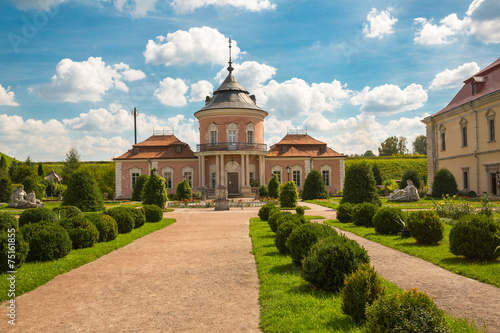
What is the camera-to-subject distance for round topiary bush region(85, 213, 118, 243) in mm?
11508

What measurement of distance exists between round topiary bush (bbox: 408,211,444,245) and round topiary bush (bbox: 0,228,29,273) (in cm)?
915

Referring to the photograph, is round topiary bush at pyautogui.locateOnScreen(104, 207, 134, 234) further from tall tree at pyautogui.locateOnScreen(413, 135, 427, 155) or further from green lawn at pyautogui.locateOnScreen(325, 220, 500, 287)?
tall tree at pyautogui.locateOnScreen(413, 135, 427, 155)

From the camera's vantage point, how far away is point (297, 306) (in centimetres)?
527

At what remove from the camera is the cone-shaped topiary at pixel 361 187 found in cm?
1814

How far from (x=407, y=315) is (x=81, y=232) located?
8.99m

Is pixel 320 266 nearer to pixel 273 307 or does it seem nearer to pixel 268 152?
pixel 273 307

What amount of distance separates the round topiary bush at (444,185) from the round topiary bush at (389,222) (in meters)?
18.2

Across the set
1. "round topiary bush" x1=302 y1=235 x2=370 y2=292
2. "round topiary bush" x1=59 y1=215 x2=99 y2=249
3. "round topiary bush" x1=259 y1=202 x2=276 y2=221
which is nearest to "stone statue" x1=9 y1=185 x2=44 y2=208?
"round topiary bush" x1=259 y1=202 x2=276 y2=221

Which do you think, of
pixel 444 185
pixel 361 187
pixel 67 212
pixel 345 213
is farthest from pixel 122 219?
pixel 444 185

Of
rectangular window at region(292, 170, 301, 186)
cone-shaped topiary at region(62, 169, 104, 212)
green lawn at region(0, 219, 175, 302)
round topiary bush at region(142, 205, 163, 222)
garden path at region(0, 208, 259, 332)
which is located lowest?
garden path at region(0, 208, 259, 332)

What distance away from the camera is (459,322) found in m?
4.55

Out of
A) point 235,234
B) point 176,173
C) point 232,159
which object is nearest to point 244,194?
point 232,159

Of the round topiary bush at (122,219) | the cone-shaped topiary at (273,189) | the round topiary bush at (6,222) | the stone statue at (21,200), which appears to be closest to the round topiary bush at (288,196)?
the cone-shaped topiary at (273,189)

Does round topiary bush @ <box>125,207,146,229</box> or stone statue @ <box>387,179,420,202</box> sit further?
stone statue @ <box>387,179,420,202</box>
